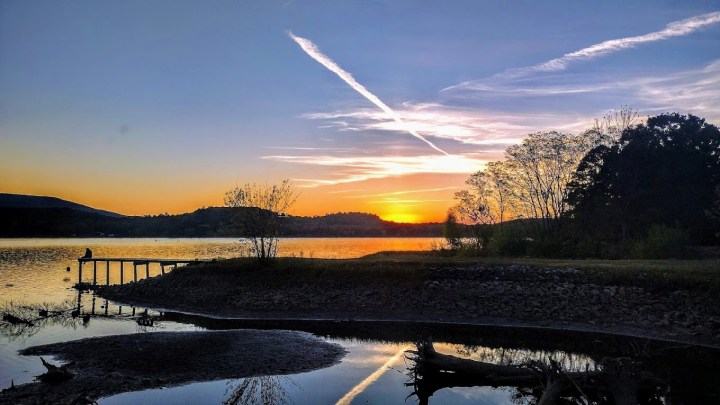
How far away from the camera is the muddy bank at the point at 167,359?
16.2m

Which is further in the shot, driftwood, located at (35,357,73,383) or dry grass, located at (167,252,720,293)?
dry grass, located at (167,252,720,293)

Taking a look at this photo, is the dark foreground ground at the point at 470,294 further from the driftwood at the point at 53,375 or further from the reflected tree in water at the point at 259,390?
the driftwood at the point at 53,375

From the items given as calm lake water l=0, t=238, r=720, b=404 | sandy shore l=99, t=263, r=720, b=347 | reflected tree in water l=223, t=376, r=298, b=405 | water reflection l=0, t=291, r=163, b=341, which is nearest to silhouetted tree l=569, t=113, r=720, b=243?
sandy shore l=99, t=263, r=720, b=347

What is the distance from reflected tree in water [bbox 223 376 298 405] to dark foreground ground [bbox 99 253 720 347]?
14151 mm

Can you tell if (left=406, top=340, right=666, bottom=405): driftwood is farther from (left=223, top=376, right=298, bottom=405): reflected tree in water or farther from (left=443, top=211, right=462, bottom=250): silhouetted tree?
(left=443, top=211, right=462, bottom=250): silhouetted tree

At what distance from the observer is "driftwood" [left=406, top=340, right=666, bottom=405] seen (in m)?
14.4

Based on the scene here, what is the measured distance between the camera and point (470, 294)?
33.3 meters

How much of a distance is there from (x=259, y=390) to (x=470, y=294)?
1918cm

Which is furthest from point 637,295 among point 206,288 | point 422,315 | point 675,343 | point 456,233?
point 456,233

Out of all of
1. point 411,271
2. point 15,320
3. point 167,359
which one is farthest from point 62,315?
point 411,271

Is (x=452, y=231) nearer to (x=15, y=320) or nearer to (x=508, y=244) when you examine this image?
(x=508, y=244)

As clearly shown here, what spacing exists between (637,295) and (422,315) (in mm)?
11958

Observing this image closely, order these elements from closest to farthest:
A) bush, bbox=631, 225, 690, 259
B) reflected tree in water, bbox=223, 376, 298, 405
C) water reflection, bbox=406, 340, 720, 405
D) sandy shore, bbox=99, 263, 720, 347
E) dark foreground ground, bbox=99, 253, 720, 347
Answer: water reflection, bbox=406, 340, 720, 405 < reflected tree in water, bbox=223, 376, 298, 405 < sandy shore, bbox=99, 263, 720, 347 < dark foreground ground, bbox=99, 253, 720, 347 < bush, bbox=631, 225, 690, 259

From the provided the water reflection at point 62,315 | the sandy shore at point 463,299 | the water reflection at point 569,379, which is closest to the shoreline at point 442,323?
the sandy shore at point 463,299
